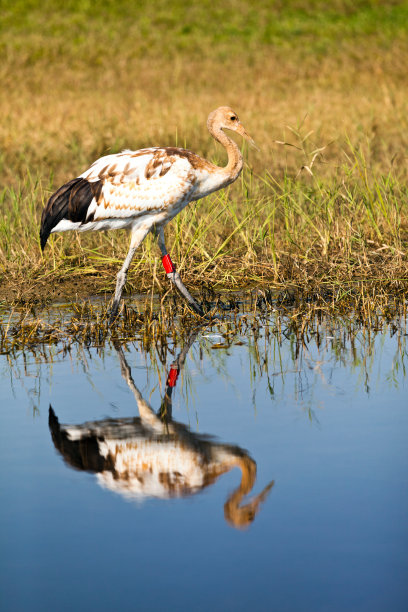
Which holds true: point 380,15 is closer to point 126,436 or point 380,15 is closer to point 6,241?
point 6,241

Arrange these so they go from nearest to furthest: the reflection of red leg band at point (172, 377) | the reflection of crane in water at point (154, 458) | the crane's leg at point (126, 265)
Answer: the reflection of crane in water at point (154, 458)
the reflection of red leg band at point (172, 377)
the crane's leg at point (126, 265)

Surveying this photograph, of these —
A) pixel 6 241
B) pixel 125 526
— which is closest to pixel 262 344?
pixel 125 526

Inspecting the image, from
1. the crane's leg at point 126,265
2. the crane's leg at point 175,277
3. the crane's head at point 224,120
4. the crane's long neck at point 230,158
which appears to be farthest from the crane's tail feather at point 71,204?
the crane's head at point 224,120

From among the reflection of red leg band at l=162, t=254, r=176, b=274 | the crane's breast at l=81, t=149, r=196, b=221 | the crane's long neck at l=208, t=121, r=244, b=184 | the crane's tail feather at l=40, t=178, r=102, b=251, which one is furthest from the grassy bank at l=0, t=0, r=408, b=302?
the crane's tail feather at l=40, t=178, r=102, b=251

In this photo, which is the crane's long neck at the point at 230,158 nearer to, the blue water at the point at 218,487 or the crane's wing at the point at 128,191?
the crane's wing at the point at 128,191

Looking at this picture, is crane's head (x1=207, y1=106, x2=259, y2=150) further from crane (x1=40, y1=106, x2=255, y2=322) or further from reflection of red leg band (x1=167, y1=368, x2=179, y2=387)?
reflection of red leg band (x1=167, y1=368, x2=179, y2=387)

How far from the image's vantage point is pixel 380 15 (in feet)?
109

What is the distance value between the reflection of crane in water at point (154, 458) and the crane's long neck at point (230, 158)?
9.55ft

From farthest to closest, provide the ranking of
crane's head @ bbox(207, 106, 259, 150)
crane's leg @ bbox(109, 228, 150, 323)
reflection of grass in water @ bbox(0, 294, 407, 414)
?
crane's head @ bbox(207, 106, 259, 150) → crane's leg @ bbox(109, 228, 150, 323) → reflection of grass in water @ bbox(0, 294, 407, 414)

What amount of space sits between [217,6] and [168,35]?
5.24m

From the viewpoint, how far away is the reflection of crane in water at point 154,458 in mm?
4195

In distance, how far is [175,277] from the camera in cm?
759

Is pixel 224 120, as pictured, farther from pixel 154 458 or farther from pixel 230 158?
pixel 154 458

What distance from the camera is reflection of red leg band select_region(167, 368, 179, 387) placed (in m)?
5.72
